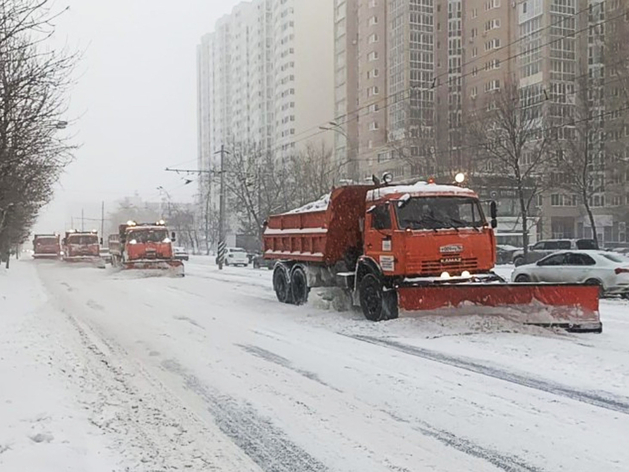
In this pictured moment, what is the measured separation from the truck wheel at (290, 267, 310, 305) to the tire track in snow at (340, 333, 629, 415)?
19.9 ft

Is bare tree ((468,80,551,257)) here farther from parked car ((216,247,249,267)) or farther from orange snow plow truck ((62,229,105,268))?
orange snow plow truck ((62,229,105,268))

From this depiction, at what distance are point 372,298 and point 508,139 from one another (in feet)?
77.1

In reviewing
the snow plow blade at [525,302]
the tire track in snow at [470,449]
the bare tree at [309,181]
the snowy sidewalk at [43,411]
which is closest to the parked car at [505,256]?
the bare tree at [309,181]

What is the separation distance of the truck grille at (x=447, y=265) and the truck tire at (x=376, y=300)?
0.76 m

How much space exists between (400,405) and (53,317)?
32.3 ft

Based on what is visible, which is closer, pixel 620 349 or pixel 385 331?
pixel 620 349

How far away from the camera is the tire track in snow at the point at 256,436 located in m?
5.44

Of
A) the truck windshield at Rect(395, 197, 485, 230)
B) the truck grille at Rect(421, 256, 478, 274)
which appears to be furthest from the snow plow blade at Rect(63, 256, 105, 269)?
the truck grille at Rect(421, 256, 478, 274)

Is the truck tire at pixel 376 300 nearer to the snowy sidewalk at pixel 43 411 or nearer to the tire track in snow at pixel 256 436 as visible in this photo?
the snowy sidewalk at pixel 43 411

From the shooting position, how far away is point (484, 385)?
798 cm

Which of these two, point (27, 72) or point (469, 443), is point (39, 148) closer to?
point (27, 72)

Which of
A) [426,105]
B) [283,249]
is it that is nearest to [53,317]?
[283,249]

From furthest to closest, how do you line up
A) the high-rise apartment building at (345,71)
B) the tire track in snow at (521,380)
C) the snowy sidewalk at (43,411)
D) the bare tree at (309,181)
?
the high-rise apartment building at (345,71) → the bare tree at (309,181) → the tire track in snow at (521,380) → the snowy sidewalk at (43,411)

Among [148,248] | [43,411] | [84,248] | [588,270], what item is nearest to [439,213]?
[588,270]
